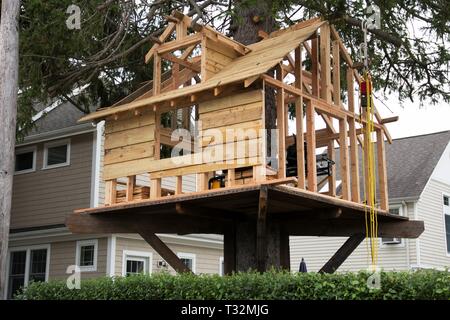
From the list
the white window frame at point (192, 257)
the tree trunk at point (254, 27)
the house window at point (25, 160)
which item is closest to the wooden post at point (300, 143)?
the tree trunk at point (254, 27)

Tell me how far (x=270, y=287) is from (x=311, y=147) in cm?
265

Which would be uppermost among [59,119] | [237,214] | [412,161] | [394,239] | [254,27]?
[412,161]

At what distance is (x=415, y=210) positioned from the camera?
73.7ft

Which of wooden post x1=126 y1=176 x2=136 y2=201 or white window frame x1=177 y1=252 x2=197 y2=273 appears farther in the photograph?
white window frame x1=177 y1=252 x2=197 y2=273

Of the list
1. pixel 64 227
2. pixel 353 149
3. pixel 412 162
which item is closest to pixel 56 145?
pixel 64 227

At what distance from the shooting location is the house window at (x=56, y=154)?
18.1m

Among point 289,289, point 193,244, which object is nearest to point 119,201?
point 289,289

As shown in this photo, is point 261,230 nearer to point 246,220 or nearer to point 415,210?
point 246,220

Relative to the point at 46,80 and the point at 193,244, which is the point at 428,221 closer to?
the point at 193,244

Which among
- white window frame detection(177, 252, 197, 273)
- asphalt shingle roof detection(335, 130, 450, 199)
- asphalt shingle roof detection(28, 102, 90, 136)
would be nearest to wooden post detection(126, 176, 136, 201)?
asphalt shingle roof detection(28, 102, 90, 136)

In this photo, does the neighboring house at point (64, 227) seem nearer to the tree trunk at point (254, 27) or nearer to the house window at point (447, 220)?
the house window at point (447, 220)

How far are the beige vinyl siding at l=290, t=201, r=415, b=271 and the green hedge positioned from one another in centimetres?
1450

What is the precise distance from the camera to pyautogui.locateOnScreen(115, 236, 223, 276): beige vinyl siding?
16844mm

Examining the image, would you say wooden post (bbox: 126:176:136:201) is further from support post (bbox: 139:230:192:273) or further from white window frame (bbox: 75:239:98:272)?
white window frame (bbox: 75:239:98:272)
